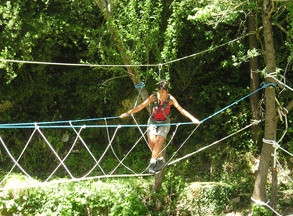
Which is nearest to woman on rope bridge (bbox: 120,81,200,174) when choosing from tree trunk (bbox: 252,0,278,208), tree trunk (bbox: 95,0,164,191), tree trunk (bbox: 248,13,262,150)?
tree trunk (bbox: 95,0,164,191)

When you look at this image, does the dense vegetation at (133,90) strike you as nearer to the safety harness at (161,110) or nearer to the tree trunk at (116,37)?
the tree trunk at (116,37)

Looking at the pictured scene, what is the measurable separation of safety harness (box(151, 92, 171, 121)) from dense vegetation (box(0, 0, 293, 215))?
1.76ft

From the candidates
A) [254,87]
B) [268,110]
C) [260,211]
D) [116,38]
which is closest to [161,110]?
[116,38]

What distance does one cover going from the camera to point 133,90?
23.6 ft

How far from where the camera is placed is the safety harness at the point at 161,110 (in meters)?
4.58

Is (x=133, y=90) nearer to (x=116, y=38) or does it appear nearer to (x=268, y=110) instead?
(x=116, y=38)

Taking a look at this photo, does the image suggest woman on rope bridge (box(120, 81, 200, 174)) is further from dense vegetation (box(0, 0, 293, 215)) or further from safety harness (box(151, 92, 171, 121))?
dense vegetation (box(0, 0, 293, 215))

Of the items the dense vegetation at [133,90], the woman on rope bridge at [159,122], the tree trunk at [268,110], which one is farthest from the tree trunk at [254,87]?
the woman on rope bridge at [159,122]

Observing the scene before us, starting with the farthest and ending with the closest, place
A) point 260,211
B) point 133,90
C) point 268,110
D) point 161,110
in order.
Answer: point 133,90 → point 260,211 → point 268,110 → point 161,110

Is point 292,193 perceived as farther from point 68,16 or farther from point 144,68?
point 68,16

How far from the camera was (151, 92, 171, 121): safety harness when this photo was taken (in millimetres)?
4581

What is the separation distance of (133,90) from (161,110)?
2660mm

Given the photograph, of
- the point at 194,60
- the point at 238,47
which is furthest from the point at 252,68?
the point at 194,60

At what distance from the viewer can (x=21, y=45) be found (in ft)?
20.1
